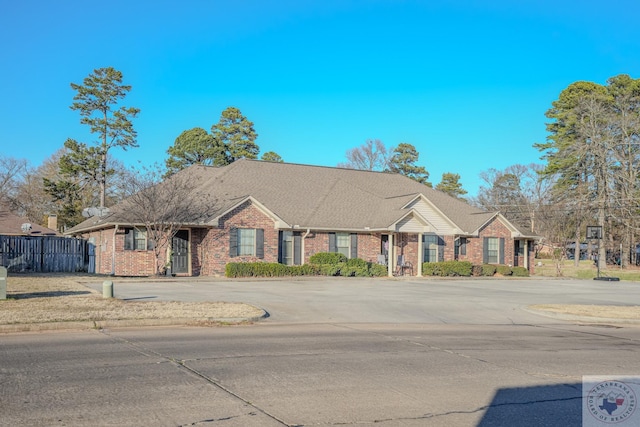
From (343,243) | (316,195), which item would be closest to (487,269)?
(343,243)

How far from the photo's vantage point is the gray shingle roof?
1356 inches

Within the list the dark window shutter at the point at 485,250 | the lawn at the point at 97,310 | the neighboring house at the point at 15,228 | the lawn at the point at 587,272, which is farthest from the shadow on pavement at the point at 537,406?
the neighboring house at the point at 15,228

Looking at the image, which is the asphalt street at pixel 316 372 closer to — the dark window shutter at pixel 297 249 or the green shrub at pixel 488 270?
the dark window shutter at pixel 297 249

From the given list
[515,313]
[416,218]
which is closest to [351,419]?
[515,313]

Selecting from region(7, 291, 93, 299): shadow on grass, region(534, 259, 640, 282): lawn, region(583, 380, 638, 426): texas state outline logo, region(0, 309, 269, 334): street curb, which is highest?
region(7, 291, 93, 299): shadow on grass

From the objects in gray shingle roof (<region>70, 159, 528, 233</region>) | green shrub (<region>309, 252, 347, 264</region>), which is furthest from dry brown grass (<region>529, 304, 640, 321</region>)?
gray shingle roof (<region>70, 159, 528, 233</region>)

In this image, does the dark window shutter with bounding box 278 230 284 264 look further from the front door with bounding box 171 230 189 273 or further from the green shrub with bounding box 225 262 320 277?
the front door with bounding box 171 230 189 273

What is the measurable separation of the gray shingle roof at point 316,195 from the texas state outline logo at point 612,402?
24.5 metres

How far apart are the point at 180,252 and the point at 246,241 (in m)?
3.41

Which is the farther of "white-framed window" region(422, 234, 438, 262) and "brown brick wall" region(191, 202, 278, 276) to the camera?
"white-framed window" region(422, 234, 438, 262)

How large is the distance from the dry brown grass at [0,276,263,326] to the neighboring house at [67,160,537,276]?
12.5 m

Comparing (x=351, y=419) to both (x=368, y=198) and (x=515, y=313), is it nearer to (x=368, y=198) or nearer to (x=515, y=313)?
(x=515, y=313)

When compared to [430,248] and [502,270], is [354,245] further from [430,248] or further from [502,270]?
[502,270]

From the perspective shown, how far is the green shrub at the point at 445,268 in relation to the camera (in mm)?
36188
